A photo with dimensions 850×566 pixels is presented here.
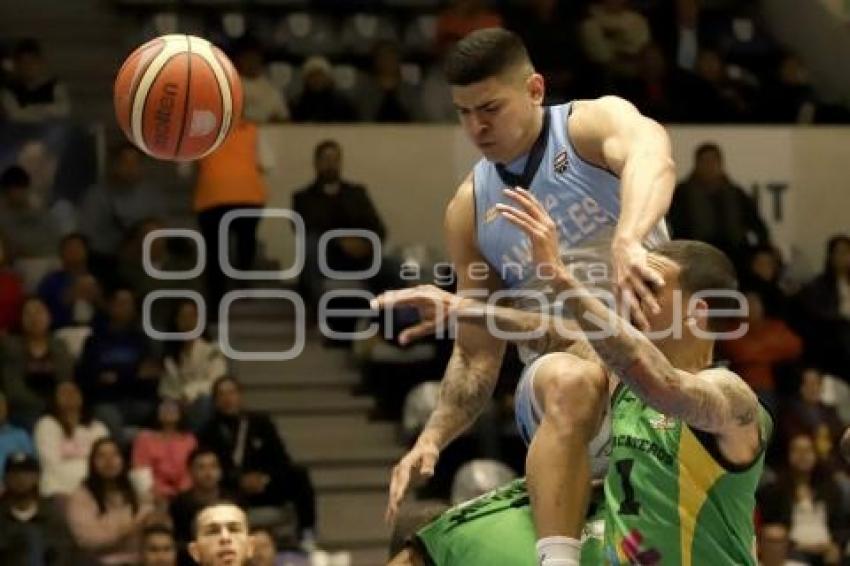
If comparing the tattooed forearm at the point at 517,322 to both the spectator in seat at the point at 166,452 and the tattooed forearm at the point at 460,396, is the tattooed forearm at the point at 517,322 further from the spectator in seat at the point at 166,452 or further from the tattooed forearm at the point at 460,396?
the spectator in seat at the point at 166,452

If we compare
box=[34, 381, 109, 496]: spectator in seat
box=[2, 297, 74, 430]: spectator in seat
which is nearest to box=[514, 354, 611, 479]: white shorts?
box=[34, 381, 109, 496]: spectator in seat

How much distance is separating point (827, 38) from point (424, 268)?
4.05 meters

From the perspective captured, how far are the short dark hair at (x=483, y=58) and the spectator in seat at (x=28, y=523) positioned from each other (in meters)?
5.16

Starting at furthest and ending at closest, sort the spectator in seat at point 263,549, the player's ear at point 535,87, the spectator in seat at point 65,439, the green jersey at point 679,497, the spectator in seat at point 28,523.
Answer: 1. the spectator in seat at point 65,439
2. the spectator in seat at point 28,523
3. the spectator in seat at point 263,549
4. the player's ear at point 535,87
5. the green jersey at point 679,497

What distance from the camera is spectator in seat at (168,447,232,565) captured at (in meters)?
10.3

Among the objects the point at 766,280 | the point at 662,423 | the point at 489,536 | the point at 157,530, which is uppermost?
the point at 662,423

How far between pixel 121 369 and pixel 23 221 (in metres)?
1.49

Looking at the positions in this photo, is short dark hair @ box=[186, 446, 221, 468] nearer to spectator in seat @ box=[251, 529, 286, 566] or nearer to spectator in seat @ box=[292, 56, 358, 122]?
spectator in seat @ box=[251, 529, 286, 566]

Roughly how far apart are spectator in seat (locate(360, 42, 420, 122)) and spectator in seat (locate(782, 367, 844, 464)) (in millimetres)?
3197

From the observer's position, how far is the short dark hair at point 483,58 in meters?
5.80

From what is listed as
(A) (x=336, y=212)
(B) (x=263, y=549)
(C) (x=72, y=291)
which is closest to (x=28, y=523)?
(B) (x=263, y=549)

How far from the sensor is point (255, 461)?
1080 cm

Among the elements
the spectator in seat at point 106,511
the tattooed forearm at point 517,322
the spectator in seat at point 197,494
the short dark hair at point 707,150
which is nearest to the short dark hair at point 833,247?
the short dark hair at point 707,150

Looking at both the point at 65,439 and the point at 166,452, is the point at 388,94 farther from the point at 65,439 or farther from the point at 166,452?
the point at 65,439
